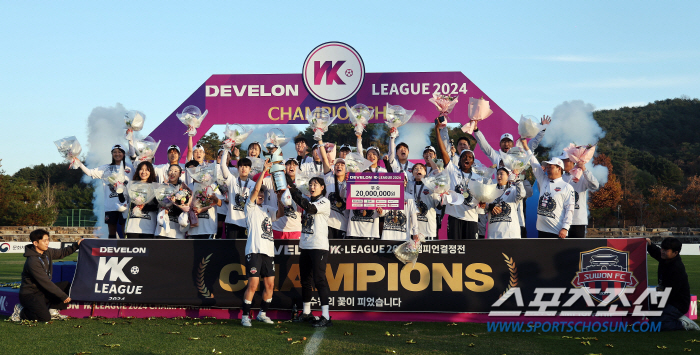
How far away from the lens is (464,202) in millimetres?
7848

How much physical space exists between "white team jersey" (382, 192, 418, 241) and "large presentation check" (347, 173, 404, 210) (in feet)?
1.48

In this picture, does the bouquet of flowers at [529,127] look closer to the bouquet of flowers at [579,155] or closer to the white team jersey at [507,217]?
the bouquet of flowers at [579,155]

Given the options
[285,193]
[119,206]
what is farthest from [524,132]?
[119,206]

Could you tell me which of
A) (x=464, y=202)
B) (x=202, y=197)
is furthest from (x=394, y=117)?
(x=202, y=197)

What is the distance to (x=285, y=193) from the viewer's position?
6.85 metres

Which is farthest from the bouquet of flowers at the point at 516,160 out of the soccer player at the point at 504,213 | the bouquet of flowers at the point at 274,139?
the bouquet of flowers at the point at 274,139

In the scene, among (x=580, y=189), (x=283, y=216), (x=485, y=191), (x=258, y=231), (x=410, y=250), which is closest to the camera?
(x=258, y=231)

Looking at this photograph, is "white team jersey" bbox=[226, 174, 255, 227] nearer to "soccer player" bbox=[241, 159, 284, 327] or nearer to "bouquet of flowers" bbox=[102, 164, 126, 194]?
"soccer player" bbox=[241, 159, 284, 327]

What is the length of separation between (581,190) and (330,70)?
270 inches

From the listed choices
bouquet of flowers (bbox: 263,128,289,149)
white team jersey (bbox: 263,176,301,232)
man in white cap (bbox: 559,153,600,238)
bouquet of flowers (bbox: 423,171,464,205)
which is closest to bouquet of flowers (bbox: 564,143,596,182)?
man in white cap (bbox: 559,153,600,238)

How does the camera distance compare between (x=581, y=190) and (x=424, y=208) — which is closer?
(x=424, y=208)

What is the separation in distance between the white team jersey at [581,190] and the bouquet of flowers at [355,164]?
315 centimetres

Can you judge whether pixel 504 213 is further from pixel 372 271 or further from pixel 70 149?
pixel 70 149

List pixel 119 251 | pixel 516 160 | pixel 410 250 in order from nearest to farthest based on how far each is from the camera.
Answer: pixel 410 250 → pixel 119 251 → pixel 516 160
